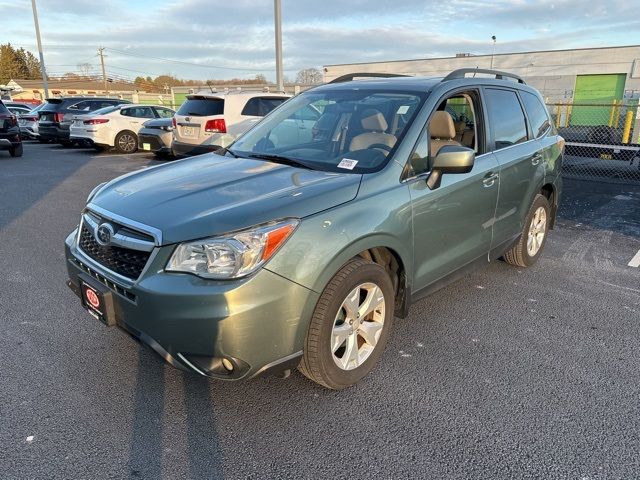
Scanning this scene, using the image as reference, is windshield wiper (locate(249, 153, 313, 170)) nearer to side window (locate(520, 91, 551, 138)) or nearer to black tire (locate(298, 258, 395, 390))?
black tire (locate(298, 258, 395, 390))

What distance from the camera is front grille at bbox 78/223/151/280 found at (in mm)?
2530

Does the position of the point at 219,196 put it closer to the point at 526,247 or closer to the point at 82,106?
the point at 526,247

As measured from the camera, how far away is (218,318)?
229cm

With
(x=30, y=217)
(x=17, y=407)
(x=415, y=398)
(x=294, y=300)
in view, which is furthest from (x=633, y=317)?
(x=30, y=217)

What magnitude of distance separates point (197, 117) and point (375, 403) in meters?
8.89

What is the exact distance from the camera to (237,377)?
2432 mm

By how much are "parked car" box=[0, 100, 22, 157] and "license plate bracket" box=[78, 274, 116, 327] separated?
1279 cm

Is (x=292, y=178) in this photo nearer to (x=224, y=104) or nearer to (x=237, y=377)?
(x=237, y=377)

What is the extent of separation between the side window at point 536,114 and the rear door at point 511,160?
133mm

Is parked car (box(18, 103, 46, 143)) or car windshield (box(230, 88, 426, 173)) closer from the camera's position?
car windshield (box(230, 88, 426, 173))

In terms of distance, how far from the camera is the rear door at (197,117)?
1034 centimetres

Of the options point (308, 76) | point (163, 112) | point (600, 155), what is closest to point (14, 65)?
point (308, 76)

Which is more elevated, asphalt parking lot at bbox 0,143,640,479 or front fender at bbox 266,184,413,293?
front fender at bbox 266,184,413,293

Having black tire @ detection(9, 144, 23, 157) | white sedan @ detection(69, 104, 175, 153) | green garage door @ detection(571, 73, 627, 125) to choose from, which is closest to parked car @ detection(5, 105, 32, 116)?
white sedan @ detection(69, 104, 175, 153)
